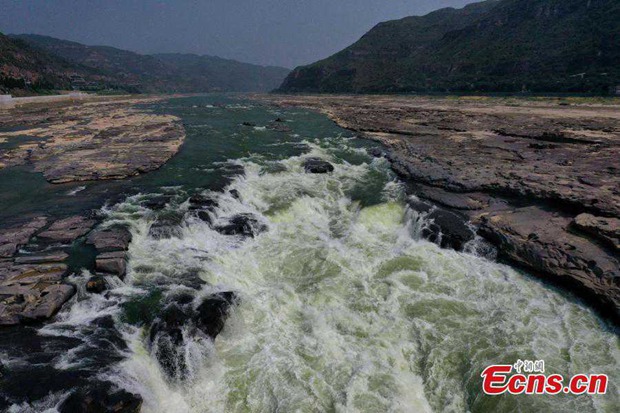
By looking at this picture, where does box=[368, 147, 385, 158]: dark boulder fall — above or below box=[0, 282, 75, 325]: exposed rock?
below

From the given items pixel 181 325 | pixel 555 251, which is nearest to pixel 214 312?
pixel 181 325

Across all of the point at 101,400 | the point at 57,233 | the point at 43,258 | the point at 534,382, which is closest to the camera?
the point at 101,400

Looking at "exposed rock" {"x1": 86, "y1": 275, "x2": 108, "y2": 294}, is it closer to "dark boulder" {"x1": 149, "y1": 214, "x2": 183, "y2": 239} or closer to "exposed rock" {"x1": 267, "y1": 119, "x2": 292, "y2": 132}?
"dark boulder" {"x1": 149, "y1": 214, "x2": 183, "y2": 239}

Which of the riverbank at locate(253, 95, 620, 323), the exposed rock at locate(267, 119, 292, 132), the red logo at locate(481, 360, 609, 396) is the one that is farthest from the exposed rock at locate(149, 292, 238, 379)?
the exposed rock at locate(267, 119, 292, 132)

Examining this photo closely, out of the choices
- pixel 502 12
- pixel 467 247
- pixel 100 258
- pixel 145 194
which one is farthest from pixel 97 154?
pixel 502 12

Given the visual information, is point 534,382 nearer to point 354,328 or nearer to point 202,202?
point 354,328

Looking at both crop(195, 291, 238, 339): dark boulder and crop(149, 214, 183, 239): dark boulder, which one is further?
crop(149, 214, 183, 239): dark boulder
